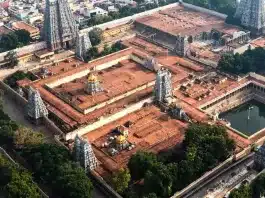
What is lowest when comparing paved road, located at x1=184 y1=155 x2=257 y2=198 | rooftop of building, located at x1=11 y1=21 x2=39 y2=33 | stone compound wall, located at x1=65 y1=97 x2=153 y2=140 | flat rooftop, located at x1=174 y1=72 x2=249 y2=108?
paved road, located at x1=184 y1=155 x2=257 y2=198

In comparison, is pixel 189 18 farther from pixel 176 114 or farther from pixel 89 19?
pixel 176 114

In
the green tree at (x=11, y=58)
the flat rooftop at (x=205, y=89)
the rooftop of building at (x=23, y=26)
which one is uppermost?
the rooftop of building at (x=23, y=26)

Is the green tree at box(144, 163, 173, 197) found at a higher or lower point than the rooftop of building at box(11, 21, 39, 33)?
lower

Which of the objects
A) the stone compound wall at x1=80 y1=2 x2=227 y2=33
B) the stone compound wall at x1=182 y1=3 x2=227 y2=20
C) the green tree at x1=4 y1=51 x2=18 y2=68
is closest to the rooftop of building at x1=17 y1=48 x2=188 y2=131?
the green tree at x1=4 y1=51 x2=18 y2=68

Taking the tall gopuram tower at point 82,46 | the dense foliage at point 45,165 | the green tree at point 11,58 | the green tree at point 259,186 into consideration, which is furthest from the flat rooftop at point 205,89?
the green tree at point 11,58

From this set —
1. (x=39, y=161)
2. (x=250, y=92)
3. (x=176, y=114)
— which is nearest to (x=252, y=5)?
(x=250, y=92)

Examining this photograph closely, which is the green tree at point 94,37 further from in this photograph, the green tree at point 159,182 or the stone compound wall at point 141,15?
the green tree at point 159,182

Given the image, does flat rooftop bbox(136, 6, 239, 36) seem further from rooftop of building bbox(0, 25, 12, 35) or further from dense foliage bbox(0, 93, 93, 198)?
dense foliage bbox(0, 93, 93, 198)
